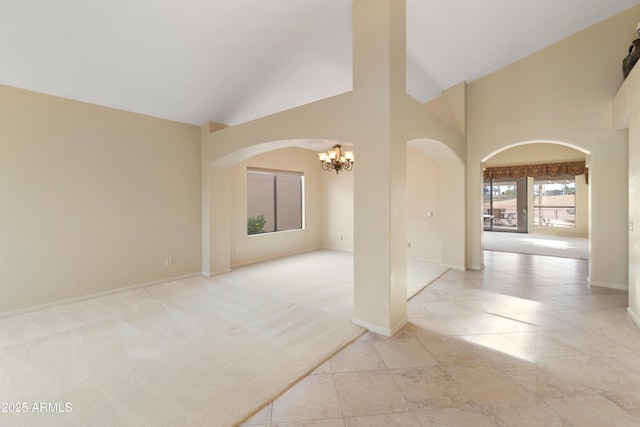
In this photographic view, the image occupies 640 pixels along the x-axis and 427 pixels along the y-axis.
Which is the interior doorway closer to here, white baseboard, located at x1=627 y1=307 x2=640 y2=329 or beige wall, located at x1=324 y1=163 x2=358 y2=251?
beige wall, located at x1=324 y1=163 x2=358 y2=251

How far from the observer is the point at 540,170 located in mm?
9109

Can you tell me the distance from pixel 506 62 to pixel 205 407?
6.31 meters

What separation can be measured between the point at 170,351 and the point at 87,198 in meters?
2.68

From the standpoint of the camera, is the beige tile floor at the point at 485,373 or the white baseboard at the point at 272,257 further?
the white baseboard at the point at 272,257

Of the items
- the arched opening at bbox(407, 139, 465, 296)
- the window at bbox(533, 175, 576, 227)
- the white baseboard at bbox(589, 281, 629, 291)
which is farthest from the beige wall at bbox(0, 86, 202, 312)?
the window at bbox(533, 175, 576, 227)

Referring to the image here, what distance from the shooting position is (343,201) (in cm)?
732

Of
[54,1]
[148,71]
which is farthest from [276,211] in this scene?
[54,1]

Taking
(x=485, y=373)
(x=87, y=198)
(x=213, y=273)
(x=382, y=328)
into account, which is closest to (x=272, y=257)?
(x=213, y=273)

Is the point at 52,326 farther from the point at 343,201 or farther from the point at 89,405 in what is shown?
the point at 343,201

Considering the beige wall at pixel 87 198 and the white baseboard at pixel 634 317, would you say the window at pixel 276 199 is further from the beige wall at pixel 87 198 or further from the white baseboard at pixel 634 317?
the white baseboard at pixel 634 317

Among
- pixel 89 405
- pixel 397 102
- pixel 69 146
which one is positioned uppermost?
pixel 397 102

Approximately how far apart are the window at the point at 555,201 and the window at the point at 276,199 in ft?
29.4

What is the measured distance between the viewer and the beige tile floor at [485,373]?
169 centimetres

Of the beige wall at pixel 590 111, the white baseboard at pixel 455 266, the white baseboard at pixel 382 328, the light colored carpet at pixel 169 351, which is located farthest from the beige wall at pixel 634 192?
the light colored carpet at pixel 169 351
